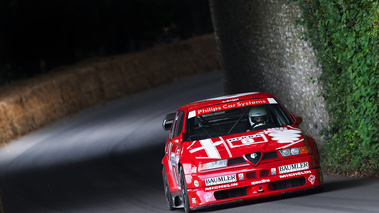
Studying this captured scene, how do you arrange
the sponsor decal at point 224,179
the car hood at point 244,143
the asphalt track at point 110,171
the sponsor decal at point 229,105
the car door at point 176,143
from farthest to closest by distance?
the sponsor decal at point 229,105 → the car door at point 176,143 → the asphalt track at point 110,171 → the car hood at point 244,143 → the sponsor decal at point 224,179

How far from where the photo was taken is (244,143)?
9617mm

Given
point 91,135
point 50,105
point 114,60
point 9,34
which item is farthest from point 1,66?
point 91,135

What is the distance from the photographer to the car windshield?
1039 centimetres

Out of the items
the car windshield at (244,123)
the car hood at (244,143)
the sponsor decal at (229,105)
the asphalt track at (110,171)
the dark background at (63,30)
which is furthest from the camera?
the dark background at (63,30)

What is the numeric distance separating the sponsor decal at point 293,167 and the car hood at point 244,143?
253 mm

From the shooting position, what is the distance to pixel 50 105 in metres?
30.7

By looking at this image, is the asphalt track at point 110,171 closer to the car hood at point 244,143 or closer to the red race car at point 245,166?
the red race car at point 245,166

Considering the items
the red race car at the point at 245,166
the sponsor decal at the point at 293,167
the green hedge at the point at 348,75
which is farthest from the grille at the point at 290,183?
the green hedge at the point at 348,75

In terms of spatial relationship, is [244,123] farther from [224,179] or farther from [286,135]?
[224,179]

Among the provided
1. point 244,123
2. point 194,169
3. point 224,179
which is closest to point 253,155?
point 224,179

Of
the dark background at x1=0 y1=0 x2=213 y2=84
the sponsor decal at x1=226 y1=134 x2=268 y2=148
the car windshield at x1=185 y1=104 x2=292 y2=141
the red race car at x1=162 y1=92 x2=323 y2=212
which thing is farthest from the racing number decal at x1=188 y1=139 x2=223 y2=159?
the dark background at x1=0 y1=0 x2=213 y2=84

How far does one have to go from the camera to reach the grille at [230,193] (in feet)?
31.0

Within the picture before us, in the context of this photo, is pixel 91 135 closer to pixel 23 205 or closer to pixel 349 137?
pixel 23 205

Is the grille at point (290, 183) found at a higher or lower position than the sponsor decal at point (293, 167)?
lower
